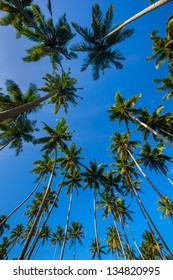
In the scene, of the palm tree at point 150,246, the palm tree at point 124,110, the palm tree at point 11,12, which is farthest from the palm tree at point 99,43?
the palm tree at point 150,246

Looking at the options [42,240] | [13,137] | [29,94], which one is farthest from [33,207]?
[29,94]

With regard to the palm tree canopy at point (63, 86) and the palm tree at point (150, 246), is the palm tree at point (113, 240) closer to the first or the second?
the palm tree at point (150, 246)

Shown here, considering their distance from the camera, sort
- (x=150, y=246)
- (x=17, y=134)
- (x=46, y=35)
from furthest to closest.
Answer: (x=150, y=246)
(x=17, y=134)
(x=46, y=35)

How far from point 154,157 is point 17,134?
752 inches

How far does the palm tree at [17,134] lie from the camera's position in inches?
885

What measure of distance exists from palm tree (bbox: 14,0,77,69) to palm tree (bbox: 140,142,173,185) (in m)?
18.2

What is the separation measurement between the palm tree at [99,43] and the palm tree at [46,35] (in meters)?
0.87

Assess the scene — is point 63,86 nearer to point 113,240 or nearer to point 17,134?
point 17,134

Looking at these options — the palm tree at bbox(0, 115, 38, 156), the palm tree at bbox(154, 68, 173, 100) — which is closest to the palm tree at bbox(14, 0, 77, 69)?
the palm tree at bbox(0, 115, 38, 156)

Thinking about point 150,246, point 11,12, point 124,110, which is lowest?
point 150,246

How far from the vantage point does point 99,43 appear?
49.9 feet

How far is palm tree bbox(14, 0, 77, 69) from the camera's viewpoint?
46.4 ft

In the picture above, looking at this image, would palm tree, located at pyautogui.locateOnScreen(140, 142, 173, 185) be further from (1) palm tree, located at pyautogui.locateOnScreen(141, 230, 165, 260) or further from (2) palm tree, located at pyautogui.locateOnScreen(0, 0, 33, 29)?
(2) palm tree, located at pyautogui.locateOnScreen(0, 0, 33, 29)

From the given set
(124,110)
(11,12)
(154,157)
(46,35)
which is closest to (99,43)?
(46,35)
